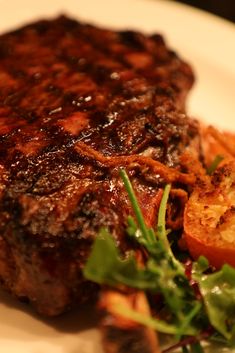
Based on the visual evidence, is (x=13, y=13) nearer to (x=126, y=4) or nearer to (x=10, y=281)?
(x=126, y=4)

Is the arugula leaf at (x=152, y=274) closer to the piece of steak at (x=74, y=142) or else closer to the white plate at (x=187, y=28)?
the piece of steak at (x=74, y=142)

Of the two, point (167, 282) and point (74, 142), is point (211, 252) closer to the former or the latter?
Result: point (167, 282)

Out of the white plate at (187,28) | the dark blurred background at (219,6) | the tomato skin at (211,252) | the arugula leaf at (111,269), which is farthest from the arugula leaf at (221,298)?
the dark blurred background at (219,6)

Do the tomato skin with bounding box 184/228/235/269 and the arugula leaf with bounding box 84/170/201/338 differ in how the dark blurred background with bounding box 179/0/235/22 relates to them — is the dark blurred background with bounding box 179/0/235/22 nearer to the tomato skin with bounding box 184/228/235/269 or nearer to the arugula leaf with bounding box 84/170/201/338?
the tomato skin with bounding box 184/228/235/269

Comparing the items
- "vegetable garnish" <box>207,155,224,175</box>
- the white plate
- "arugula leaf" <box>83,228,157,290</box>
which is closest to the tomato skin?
"arugula leaf" <box>83,228,157,290</box>

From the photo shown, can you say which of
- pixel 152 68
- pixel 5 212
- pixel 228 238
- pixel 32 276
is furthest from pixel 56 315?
pixel 152 68

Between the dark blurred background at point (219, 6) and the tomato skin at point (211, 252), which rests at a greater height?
the tomato skin at point (211, 252)
